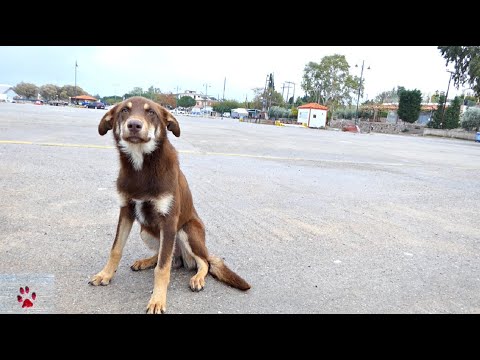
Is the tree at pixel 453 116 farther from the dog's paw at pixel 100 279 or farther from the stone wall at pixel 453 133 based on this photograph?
the dog's paw at pixel 100 279

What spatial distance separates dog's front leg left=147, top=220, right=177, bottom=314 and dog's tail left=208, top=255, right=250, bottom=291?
0.52 m

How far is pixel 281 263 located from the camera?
385cm

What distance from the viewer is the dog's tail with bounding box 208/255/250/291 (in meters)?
3.17

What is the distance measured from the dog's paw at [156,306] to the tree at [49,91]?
13499cm

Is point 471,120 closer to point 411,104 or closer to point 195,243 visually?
point 411,104

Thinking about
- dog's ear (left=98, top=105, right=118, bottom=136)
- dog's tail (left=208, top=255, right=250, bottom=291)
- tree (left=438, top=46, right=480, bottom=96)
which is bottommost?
dog's tail (left=208, top=255, right=250, bottom=291)

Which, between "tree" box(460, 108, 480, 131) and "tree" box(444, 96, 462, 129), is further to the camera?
"tree" box(444, 96, 462, 129)

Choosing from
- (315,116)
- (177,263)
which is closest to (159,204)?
(177,263)

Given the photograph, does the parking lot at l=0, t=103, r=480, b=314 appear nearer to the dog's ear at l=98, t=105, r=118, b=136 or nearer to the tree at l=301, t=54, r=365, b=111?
the dog's ear at l=98, t=105, r=118, b=136

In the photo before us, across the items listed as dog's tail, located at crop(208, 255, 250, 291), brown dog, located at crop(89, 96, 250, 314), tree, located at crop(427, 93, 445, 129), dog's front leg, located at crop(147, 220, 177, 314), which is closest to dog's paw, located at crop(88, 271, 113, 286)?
brown dog, located at crop(89, 96, 250, 314)

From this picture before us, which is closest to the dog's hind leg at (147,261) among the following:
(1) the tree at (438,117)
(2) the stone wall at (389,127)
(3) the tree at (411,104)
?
(2) the stone wall at (389,127)

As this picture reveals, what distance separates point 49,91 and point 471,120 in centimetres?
11656
